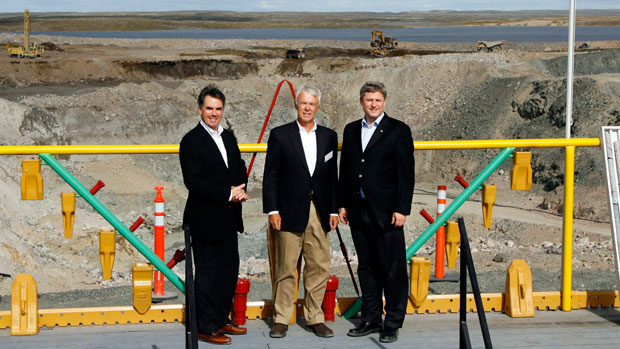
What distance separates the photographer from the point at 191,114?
32031 millimetres

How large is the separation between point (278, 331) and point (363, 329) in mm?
585

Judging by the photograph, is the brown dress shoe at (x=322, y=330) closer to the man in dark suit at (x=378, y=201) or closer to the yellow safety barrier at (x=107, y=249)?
the man in dark suit at (x=378, y=201)

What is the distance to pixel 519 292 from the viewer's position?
610 cm

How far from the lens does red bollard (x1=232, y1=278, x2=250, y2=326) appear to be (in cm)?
578

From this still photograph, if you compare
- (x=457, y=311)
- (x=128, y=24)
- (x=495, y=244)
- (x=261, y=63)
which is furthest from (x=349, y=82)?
(x=128, y=24)

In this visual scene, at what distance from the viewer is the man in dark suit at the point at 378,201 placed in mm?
5371

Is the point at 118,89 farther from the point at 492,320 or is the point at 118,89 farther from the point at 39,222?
the point at 492,320

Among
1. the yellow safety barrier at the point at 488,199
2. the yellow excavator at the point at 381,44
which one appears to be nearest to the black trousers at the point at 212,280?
the yellow safety barrier at the point at 488,199

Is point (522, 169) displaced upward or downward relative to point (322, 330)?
upward

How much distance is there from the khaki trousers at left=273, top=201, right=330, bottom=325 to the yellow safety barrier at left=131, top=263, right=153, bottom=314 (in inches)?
34.8

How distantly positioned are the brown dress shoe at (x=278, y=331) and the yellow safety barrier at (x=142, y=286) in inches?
35.6

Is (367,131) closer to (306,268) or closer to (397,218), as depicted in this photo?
(397,218)

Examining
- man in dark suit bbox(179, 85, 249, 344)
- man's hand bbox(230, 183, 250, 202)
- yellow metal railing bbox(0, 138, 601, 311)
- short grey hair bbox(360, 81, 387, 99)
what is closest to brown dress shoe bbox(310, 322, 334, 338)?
man in dark suit bbox(179, 85, 249, 344)

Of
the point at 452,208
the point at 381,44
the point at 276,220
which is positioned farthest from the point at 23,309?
the point at 381,44
